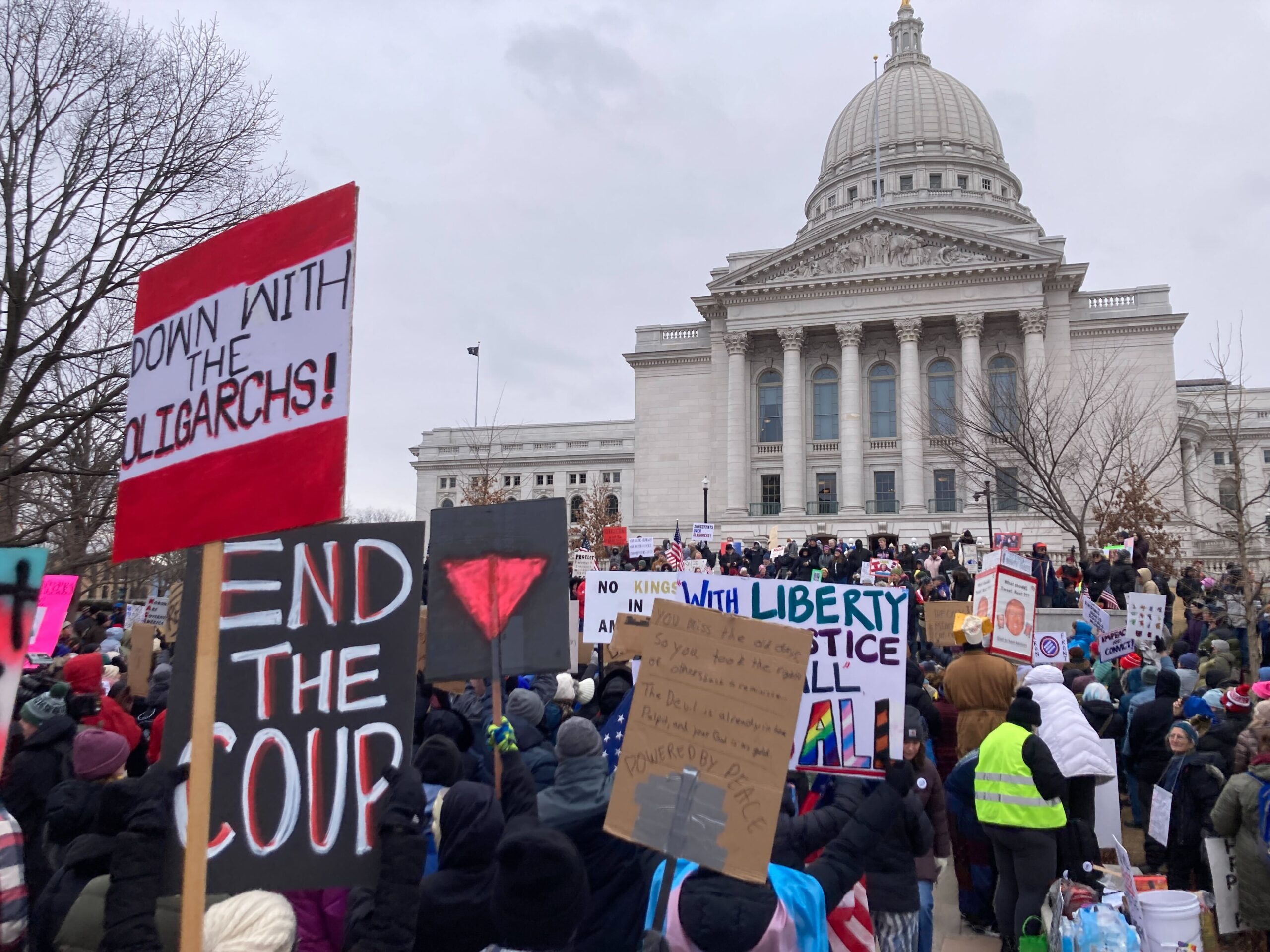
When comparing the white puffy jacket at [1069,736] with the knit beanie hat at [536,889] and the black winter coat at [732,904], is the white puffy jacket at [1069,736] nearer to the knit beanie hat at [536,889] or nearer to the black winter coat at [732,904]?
the black winter coat at [732,904]

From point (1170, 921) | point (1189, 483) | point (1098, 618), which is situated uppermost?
point (1189, 483)

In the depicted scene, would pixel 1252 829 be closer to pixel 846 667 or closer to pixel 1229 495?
pixel 846 667

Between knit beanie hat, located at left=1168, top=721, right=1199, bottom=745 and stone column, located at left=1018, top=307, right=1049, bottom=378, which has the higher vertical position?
stone column, located at left=1018, top=307, right=1049, bottom=378

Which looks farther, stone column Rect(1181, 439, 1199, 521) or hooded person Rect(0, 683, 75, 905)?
stone column Rect(1181, 439, 1199, 521)

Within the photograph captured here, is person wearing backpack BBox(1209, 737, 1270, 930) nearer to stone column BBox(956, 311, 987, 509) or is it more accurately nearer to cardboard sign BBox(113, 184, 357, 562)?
cardboard sign BBox(113, 184, 357, 562)

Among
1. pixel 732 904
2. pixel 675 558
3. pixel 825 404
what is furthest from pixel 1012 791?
pixel 825 404

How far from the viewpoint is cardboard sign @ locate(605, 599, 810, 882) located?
331 centimetres

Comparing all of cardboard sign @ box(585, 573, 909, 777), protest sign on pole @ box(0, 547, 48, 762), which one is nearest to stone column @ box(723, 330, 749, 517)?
cardboard sign @ box(585, 573, 909, 777)

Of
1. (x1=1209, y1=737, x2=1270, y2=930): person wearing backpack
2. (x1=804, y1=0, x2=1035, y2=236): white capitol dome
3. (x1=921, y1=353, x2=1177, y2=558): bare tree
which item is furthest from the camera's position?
(x1=804, y1=0, x2=1035, y2=236): white capitol dome

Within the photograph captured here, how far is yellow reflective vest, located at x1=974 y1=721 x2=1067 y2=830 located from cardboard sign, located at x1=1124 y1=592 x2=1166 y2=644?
687cm

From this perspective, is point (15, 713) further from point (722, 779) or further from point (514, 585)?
point (722, 779)

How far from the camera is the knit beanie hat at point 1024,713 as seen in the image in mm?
5777

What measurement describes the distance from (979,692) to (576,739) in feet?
12.6

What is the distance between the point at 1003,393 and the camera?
1410 inches
